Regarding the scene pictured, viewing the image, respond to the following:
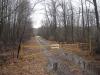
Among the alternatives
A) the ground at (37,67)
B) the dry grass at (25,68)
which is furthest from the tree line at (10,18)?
the dry grass at (25,68)

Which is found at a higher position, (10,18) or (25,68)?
(10,18)

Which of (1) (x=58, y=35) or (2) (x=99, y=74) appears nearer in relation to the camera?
(2) (x=99, y=74)

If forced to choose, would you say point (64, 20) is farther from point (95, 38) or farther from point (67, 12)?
point (95, 38)

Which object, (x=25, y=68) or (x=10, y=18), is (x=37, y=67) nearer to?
(x=25, y=68)

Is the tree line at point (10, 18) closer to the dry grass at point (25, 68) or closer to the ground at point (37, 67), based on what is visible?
the ground at point (37, 67)

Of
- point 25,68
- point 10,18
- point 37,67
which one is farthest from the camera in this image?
point 10,18

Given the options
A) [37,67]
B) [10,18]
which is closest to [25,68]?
[37,67]

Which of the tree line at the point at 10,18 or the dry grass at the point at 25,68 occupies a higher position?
the tree line at the point at 10,18

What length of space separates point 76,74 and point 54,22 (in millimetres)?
46359

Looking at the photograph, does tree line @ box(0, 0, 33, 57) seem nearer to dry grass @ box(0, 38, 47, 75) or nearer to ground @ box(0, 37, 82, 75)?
ground @ box(0, 37, 82, 75)

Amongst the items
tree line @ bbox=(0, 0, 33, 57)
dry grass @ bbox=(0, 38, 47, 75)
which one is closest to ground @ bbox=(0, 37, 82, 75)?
dry grass @ bbox=(0, 38, 47, 75)

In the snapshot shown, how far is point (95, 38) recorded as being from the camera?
19.8m

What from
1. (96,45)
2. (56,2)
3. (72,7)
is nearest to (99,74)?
(96,45)

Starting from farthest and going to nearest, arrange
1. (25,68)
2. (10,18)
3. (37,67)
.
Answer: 1. (10,18)
2. (37,67)
3. (25,68)
